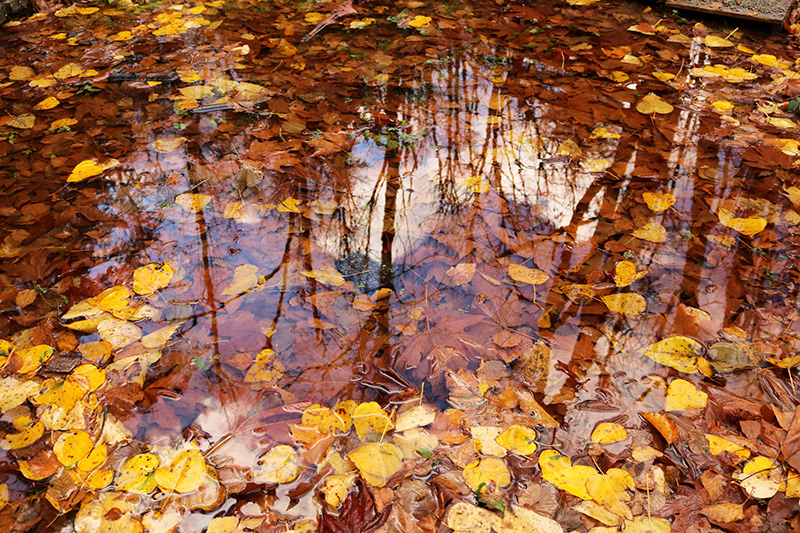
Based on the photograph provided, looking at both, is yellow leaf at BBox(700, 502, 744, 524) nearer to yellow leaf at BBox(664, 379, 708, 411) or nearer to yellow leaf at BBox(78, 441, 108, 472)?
yellow leaf at BBox(664, 379, 708, 411)

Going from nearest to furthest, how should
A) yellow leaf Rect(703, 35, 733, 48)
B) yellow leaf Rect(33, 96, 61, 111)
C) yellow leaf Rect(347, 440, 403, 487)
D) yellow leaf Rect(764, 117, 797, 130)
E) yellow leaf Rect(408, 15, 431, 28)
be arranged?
yellow leaf Rect(347, 440, 403, 487) < yellow leaf Rect(764, 117, 797, 130) < yellow leaf Rect(33, 96, 61, 111) < yellow leaf Rect(703, 35, 733, 48) < yellow leaf Rect(408, 15, 431, 28)

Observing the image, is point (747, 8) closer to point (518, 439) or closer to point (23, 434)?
point (518, 439)

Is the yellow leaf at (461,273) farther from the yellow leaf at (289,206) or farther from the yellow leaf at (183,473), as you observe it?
the yellow leaf at (183,473)

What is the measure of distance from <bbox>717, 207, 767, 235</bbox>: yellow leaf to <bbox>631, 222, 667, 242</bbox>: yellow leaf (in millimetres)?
286

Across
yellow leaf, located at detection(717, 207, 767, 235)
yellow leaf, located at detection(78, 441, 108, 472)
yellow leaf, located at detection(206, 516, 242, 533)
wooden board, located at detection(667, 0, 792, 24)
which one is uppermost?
wooden board, located at detection(667, 0, 792, 24)

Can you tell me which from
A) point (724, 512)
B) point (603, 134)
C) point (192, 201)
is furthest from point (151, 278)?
point (603, 134)

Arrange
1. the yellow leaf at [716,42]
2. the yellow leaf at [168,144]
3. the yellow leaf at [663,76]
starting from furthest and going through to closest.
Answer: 1. the yellow leaf at [716,42]
2. the yellow leaf at [663,76]
3. the yellow leaf at [168,144]

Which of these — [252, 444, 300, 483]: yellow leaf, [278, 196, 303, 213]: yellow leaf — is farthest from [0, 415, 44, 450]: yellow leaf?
[278, 196, 303, 213]: yellow leaf

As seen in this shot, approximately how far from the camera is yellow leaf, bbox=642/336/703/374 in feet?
5.33

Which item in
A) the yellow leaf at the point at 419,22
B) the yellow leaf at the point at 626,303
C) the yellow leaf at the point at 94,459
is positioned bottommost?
the yellow leaf at the point at 94,459

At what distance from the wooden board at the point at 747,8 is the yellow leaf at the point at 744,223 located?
2340mm

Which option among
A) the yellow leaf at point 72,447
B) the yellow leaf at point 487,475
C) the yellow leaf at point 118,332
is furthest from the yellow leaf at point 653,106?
the yellow leaf at point 72,447

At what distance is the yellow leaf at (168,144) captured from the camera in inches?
101

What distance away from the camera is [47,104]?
2.90m
